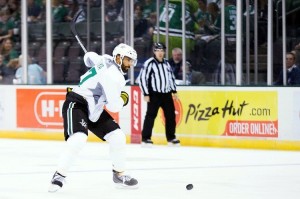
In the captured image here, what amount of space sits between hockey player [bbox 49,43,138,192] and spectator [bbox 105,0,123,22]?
6.40 metres

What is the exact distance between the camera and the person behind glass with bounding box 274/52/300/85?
13.5 meters

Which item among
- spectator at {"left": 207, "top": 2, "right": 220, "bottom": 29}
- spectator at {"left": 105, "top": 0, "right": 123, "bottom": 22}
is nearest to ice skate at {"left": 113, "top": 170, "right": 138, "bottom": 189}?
spectator at {"left": 207, "top": 2, "right": 220, "bottom": 29}

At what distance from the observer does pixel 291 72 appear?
44.3 ft

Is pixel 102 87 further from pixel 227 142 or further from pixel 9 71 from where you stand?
pixel 9 71

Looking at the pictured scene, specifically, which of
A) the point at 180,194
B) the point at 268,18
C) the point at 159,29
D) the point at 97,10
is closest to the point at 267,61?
the point at 268,18

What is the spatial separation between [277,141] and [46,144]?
3368 mm

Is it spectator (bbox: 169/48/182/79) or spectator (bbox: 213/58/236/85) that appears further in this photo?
spectator (bbox: 169/48/182/79)

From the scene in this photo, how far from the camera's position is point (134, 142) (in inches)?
567

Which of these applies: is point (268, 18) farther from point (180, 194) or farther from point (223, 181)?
point (180, 194)

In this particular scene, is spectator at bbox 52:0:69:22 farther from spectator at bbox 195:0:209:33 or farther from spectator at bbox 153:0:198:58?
spectator at bbox 195:0:209:33

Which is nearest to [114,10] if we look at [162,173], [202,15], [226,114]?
[202,15]

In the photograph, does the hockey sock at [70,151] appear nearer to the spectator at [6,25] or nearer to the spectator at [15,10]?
the spectator at [15,10]

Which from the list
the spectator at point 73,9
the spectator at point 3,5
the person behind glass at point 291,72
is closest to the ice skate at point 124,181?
the person behind glass at point 291,72

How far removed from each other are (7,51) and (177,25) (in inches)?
124
